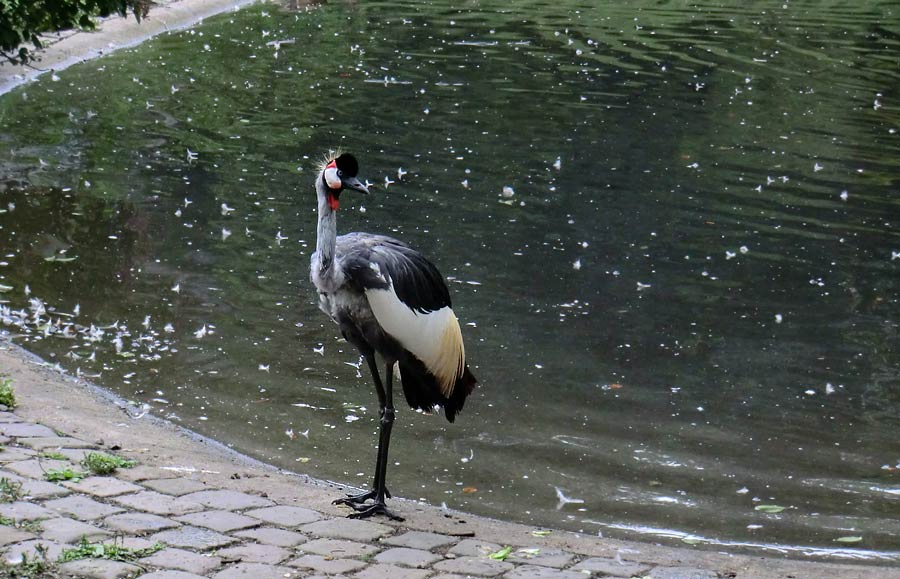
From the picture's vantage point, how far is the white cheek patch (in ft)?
18.7

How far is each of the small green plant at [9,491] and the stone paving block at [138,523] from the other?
1.39 ft

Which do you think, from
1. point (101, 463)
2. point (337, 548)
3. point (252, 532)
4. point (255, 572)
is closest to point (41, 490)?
point (101, 463)

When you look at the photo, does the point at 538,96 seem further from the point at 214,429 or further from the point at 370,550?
the point at 370,550

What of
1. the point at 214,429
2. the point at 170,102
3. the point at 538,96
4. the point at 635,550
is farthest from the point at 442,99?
the point at 635,550

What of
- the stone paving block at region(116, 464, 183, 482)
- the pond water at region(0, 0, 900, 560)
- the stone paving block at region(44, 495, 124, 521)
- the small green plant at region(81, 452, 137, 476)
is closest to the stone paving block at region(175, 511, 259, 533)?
the stone paving block at region(44, 495, 124, 521)

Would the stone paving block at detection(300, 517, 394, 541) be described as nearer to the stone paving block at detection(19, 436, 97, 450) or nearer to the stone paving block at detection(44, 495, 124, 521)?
the stone paving block at detection(44, 495, 124, 521)

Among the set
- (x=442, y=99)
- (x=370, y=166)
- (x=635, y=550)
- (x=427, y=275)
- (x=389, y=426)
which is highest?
(x=442, y=99)

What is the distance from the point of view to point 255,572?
4762 millimetres

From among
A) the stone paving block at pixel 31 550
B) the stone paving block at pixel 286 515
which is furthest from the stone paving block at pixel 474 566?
the stone paving block at pixel 31 550

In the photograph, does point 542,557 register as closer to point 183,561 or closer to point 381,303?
point 381,303

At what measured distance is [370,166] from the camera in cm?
1320

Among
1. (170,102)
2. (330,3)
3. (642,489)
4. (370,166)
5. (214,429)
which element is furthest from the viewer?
(330,3)

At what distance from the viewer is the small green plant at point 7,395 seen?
6.54 metres

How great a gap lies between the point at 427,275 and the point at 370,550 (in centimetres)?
139
